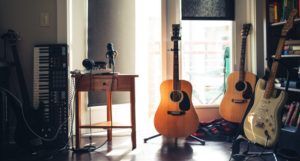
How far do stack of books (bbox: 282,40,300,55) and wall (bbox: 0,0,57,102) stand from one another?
2.23 meters

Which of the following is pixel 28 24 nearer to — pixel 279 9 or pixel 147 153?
pixel 147 153

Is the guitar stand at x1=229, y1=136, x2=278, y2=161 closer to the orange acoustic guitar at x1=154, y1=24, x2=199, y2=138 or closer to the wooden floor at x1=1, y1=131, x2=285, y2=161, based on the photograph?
the wooden floor at x1=1, y1=131, x2=285, y2=161

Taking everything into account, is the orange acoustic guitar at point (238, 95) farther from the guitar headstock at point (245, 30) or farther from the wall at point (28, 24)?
the wall at point (28, 24)

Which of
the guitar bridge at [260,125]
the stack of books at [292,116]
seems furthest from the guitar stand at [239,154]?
the stack of books at [292,116]

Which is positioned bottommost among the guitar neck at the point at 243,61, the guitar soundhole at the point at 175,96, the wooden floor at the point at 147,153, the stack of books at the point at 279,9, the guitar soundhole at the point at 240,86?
the wooden floor at the point at 147,153

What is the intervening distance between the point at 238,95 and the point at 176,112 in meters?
0.74

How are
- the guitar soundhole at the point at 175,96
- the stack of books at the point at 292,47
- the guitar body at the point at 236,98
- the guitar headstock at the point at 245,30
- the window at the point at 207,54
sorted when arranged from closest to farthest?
the stack of books at the point at 292,47 < the guitar soundhole at the point at 175,96 < the guitar body at the point at 236,98 < the guitar headstock at the point at 245,30 < the window at the point at 207,54

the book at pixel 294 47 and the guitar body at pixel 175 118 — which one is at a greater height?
the book at pixel 294 47

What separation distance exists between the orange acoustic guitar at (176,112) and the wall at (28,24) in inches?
48.1

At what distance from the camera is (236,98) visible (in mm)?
3648

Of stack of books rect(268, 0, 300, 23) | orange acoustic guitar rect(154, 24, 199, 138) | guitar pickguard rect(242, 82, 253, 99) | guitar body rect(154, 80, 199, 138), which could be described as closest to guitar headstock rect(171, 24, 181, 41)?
orange acoustic guitar rect(154, 24, 199, 138)

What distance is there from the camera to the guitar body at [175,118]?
3344mm

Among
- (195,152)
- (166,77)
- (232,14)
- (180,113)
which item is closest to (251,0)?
(232,14)

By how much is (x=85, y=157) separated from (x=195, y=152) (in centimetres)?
94
